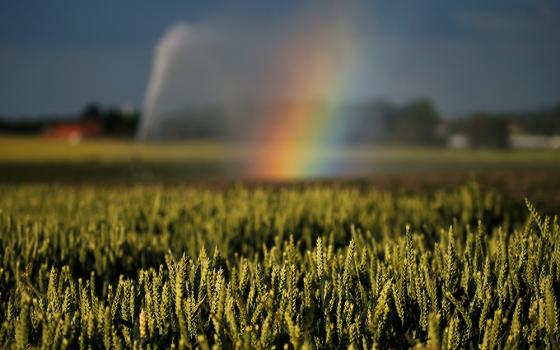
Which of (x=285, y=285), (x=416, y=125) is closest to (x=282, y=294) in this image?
(x=285, y=285)

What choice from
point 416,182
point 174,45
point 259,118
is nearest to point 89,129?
point 259,118

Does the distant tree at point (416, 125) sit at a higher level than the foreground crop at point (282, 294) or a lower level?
higher

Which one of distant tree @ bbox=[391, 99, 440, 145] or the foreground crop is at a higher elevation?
distant tree @ bbox=[391, 99, 440, 145]

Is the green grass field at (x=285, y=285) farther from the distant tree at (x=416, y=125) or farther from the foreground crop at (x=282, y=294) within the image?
the distant tree at (x=416, y=125)

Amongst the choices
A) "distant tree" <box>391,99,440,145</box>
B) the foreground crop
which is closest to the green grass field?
the foreground crop

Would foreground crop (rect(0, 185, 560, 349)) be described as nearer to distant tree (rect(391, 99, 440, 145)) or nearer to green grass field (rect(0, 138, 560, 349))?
green grass field (rect(0, 138, 560, 349))

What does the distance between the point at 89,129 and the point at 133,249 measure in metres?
89.1

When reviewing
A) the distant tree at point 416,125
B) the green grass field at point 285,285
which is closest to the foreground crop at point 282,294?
the green grass field at point 285,285

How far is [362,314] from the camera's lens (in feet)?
11.0

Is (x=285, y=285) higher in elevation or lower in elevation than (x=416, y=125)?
lower

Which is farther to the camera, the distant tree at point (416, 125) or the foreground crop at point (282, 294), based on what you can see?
the distant tree at point (416, 125)

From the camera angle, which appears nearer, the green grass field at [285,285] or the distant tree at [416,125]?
the green grass field at [285,285]

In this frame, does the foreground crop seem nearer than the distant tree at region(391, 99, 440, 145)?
Yes

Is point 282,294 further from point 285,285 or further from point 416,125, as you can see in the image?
point 416,125
